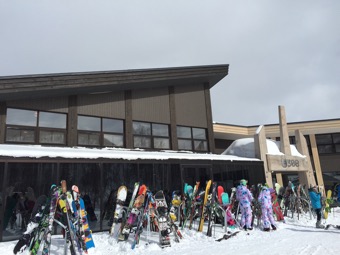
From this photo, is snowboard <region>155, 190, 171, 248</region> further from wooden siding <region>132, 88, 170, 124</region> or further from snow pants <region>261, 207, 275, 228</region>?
wooden siding <region>132, 88, 170, 124</region>

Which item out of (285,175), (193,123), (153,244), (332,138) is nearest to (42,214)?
(153,244)

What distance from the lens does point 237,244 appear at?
7.84 metres

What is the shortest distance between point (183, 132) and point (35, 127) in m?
7.85

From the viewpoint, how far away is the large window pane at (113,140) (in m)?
13.3

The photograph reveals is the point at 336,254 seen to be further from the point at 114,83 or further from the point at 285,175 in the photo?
the point at 285,175

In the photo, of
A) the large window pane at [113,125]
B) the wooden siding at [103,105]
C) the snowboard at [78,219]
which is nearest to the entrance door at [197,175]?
the large window pane at [113,125]

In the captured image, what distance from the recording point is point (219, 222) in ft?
35.2

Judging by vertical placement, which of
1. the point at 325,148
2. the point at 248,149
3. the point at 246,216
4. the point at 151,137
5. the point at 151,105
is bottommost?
the point at 246,216

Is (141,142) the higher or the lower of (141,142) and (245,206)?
the higher

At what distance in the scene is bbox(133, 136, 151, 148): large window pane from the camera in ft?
46.4

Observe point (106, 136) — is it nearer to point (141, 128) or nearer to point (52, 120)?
point (141, 128)

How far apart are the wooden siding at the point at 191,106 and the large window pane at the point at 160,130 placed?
92 cm

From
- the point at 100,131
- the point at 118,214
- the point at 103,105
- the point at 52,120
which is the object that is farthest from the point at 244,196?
the point at 52,120

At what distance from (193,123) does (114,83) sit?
18.3 feet
